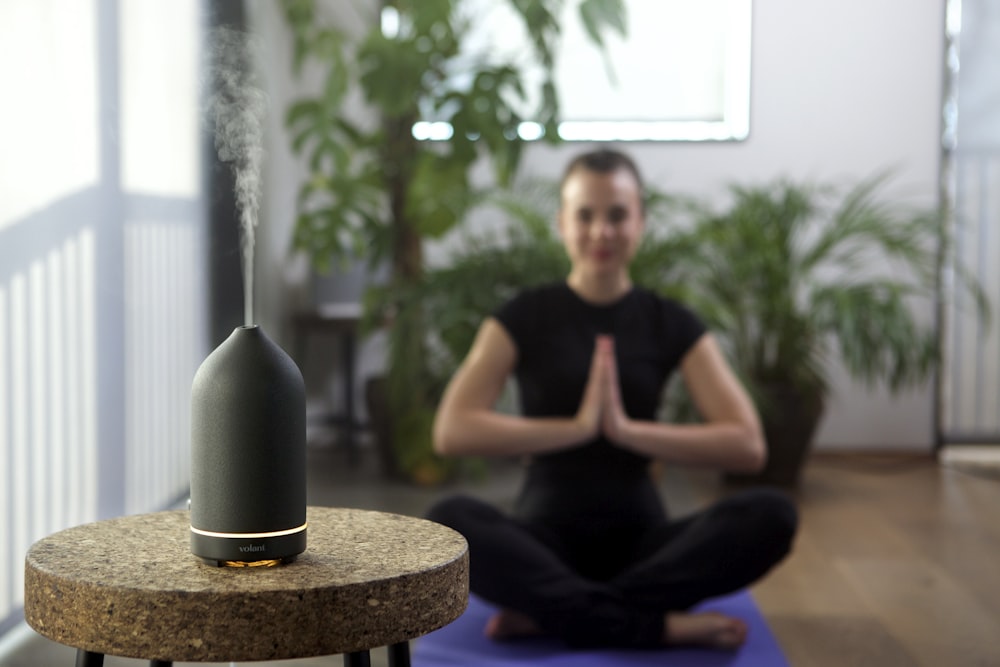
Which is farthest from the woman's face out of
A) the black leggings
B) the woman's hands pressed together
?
the black leggings

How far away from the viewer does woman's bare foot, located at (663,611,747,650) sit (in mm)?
1926

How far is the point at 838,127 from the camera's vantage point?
4.11m

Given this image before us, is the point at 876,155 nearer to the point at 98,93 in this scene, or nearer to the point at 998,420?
the point at 998,420

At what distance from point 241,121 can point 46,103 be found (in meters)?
1.01

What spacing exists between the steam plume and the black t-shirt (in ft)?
1.59

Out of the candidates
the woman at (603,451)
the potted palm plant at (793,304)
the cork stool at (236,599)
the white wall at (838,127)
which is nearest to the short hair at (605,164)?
the woman at (603,451)

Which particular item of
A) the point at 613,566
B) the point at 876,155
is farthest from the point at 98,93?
the point at 876,155

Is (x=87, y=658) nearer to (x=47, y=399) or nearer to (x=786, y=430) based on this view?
(x=47, y=399)

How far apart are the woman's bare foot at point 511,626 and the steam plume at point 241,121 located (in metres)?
0.63

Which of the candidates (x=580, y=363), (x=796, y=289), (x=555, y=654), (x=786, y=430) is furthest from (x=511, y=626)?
(x=796, y=289)

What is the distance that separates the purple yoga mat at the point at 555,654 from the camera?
187 cm

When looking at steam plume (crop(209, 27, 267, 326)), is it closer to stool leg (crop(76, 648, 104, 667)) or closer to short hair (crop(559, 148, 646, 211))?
stool leg (crop(76, 648, 104, 667))

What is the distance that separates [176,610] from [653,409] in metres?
1.39

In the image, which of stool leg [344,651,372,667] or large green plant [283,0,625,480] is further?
large green plant [283,0,625,480]
